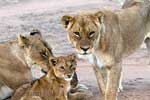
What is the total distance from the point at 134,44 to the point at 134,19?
0.35 m

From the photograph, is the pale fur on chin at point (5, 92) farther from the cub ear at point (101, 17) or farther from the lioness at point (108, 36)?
the cub ear at point (101, 17)

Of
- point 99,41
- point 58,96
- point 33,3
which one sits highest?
point 99,41

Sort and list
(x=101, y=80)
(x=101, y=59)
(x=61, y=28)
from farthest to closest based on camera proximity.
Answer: (x=61, y=28), (x=101, y=80), (x=101, y=59)

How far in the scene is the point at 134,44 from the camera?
818 cm

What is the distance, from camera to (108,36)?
7.27m

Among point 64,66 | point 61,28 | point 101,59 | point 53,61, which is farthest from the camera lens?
point 61,28

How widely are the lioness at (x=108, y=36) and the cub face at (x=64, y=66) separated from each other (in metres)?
0.15

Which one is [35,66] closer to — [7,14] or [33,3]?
[7,14]

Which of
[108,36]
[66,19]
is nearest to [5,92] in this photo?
[66,19]

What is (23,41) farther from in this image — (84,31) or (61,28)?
(61,28)

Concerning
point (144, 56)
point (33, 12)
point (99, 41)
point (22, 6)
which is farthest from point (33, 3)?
point (99, 41)

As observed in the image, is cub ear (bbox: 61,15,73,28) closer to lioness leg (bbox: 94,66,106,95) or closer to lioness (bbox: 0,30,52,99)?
lioness (bbox: 0,30,52,99)

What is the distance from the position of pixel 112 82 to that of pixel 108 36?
1.94ft

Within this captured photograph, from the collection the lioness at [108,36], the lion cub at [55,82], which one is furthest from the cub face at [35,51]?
the lioness at [108,36]
